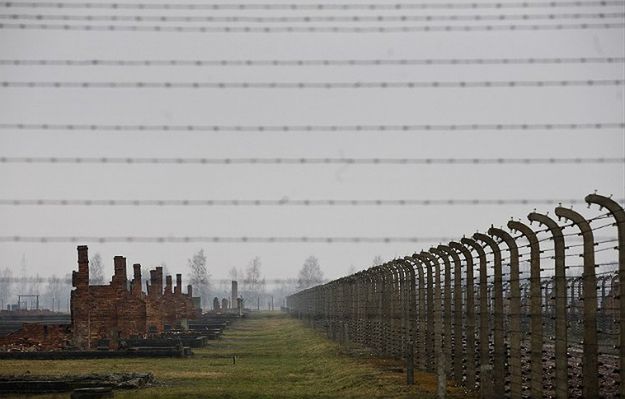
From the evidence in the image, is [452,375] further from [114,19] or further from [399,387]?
[114,19]

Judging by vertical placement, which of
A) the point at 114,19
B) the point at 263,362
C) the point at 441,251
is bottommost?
the point at 263,362

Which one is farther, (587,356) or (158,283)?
(158,283)

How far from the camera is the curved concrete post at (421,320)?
79.2ft

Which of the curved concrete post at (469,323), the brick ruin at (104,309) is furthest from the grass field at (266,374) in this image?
the brick ruin at (104,309)

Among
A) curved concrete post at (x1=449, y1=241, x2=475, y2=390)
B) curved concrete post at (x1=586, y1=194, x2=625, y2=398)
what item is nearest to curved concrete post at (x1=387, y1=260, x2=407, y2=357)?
curved concrete post at (x1=449, y1=241, x2=475, y2=390)

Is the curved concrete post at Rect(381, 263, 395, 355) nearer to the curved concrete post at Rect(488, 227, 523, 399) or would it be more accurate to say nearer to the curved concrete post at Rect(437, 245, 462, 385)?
the curved concrete post at Rect(437, 245, 462, 385)

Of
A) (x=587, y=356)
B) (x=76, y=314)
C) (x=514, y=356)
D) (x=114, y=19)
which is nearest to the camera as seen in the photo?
(x=114, y=19)

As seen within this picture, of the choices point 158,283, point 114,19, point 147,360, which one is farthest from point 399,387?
point 158,283

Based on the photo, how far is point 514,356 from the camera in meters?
14.8

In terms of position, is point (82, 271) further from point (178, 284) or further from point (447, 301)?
point (178, 284)

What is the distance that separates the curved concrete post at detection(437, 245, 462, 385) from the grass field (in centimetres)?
62

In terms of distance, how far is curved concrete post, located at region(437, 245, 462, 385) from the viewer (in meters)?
19.0

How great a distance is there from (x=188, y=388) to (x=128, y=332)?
2045cm

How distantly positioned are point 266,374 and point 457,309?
796 cm
